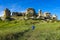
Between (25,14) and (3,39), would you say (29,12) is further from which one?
(3,39)

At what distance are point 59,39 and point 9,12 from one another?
409ft

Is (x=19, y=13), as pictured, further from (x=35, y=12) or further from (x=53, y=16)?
(x=53, y=16)

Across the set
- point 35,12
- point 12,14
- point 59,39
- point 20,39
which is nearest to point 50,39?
point 59,39

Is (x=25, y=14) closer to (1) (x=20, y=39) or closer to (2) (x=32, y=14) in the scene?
(2) (x=32, y=14)

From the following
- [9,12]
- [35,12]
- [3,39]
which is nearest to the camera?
[3,39]

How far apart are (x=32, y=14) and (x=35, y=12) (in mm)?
8862

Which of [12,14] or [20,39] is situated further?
[12,14]

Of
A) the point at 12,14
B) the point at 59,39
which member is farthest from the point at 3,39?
the point at 12,14

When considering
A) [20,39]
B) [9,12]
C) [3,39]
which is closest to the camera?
[3,39]

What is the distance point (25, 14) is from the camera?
146000 mm

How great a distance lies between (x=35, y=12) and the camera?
152375 millimetres

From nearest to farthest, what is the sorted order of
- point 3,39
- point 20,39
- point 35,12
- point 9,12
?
1. point 3,39
2. point 20,39
3. point 9,12
4. point 35,12

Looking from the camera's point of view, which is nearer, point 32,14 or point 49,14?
point 32,14

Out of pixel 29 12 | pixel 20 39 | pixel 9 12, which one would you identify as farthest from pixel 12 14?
pixel 20 39
